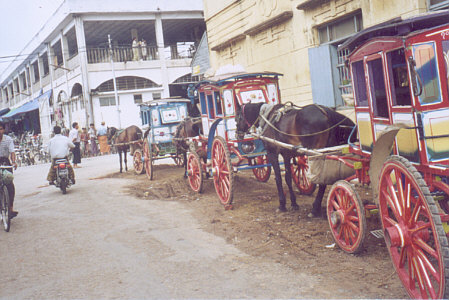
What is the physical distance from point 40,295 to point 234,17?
1234 centimetres

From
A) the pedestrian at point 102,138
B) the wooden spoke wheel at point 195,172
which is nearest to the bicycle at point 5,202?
the wooden spoke wheel at point 195,172

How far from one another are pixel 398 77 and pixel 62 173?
9.36m

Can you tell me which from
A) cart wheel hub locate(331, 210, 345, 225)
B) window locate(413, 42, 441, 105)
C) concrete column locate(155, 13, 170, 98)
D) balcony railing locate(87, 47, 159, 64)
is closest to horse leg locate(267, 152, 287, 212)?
cart wheel hub locate(331, 210, 345, 225)

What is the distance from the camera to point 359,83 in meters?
4.97

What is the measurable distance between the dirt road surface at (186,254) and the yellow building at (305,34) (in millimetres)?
3316

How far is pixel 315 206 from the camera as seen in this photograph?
6.71 m

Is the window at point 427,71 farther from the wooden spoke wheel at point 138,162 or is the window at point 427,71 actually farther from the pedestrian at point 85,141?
the pedestrian at point 85,141

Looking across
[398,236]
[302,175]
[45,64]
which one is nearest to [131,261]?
[398,236]

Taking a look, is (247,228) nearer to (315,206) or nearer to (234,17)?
(315,206)

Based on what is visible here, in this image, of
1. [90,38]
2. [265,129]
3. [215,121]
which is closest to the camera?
[265,129]

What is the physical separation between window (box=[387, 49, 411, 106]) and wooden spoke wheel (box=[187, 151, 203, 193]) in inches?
224

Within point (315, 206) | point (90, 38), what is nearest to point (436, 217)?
point (315, 206)

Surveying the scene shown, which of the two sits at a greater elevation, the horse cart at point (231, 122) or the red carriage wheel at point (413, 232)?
the horse cart at point (231, 122)

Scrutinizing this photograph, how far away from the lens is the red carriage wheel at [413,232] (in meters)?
3.12
